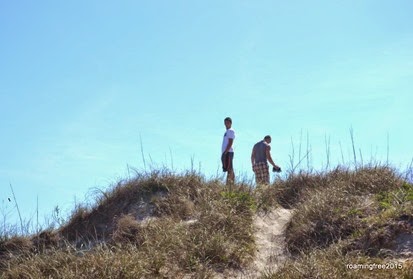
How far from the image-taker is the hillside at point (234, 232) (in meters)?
6.20

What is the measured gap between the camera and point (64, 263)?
6.65m

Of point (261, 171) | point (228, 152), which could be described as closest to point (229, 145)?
point (228, 152)

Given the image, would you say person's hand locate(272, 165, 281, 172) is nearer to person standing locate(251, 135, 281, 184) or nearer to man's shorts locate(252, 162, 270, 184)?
person standing locate(251, 135, 281, 184)

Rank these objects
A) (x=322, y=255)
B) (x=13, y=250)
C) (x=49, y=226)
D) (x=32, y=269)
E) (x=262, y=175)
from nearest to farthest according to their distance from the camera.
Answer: (x=322, y=255)
(x=32, y=269)
(x=13, y=250)
(x=49, y=226)
(x=262, y=175)

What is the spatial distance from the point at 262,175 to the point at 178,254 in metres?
4.99

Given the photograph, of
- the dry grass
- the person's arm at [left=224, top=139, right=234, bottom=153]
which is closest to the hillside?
the dry grass

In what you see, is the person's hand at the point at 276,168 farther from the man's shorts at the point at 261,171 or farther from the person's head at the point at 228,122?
the person's head at the point at 228,122

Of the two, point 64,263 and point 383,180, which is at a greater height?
point 383,180

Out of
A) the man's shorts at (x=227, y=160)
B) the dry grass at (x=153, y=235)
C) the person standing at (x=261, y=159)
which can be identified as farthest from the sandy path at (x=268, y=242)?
the person standing at (x=261, y=159)

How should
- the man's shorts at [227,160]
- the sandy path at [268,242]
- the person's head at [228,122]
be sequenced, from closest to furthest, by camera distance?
1. the sandy path at [268,242]
2. the man's shorts at [227,160]
3. the person's head at [228,122]

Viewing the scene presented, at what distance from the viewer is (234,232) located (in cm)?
749

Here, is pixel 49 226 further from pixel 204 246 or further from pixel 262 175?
pixel 262 175

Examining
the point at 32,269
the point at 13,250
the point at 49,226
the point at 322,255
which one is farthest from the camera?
the point at 49,226

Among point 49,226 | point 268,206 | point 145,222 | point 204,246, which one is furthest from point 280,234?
point 49,226
